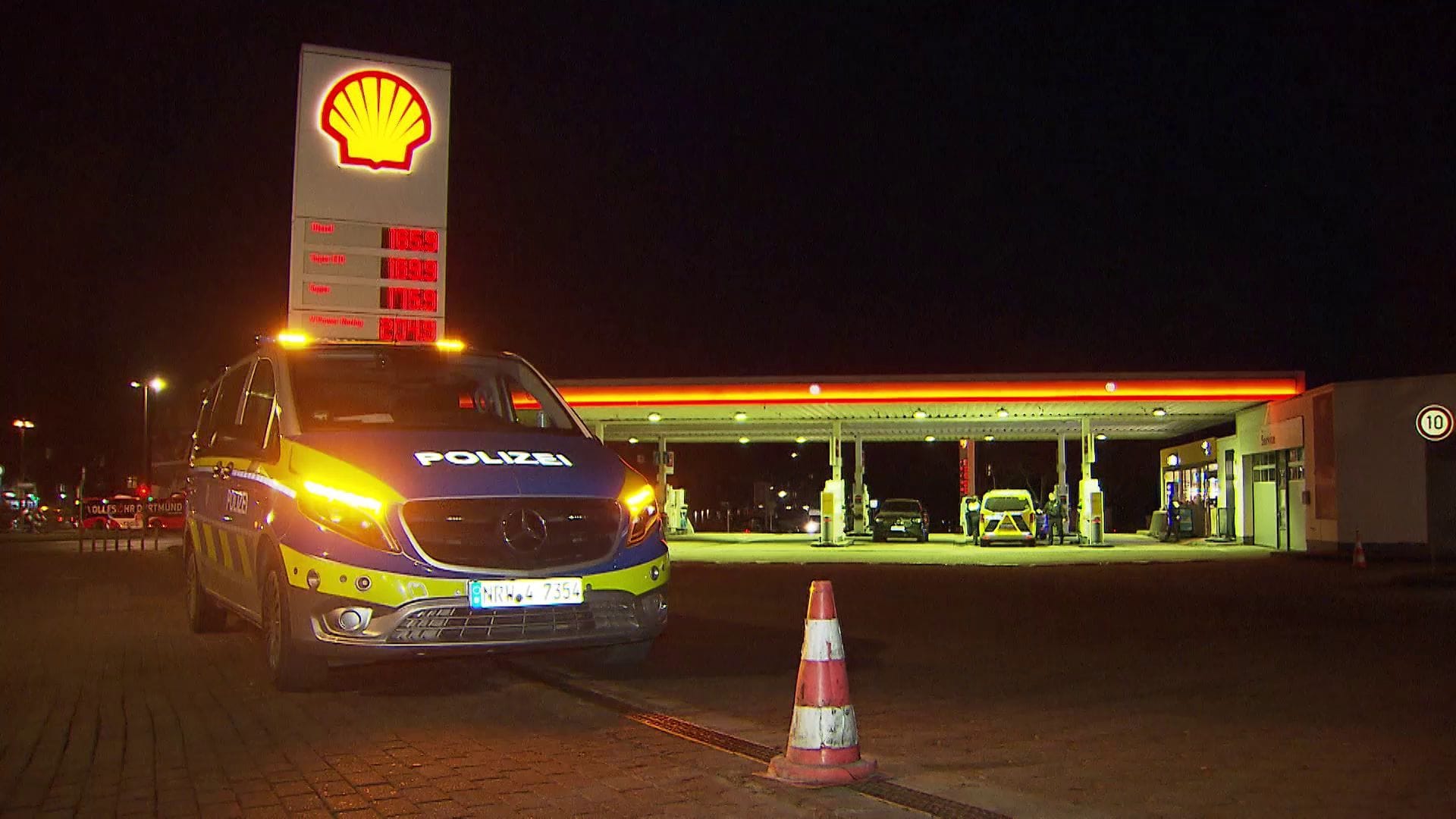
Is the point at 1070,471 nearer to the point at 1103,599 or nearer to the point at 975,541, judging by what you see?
the point at 975,541

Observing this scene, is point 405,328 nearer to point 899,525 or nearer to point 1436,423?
point 1436,423

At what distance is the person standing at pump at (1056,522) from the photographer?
38.1 meters

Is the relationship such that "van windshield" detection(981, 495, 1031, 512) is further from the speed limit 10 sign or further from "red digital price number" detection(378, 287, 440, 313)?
"red digital price number" detection(378, 287, 440, 313)

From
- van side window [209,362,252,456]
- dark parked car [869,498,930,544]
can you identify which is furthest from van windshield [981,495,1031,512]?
van side window [209,362,252,456]

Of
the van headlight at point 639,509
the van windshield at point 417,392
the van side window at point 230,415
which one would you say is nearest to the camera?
the van headlight at point 639,509

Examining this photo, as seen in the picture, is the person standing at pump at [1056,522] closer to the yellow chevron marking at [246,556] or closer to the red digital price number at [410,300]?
the red digital price number at [410,300]

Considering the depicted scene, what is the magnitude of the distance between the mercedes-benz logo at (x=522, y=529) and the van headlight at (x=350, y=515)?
2.19ft

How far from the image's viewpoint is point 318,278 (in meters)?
14.6

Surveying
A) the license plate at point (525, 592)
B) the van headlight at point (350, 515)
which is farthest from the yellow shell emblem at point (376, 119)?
the license plate at point (525, 592)

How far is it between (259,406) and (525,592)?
118 inches

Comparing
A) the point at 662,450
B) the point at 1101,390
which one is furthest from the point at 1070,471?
the point at 1101,390

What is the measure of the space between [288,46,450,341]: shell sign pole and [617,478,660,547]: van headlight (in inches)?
283

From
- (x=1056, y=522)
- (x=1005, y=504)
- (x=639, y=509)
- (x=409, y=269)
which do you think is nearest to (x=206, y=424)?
(x=409, y=269)

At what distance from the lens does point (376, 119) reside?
15.0 m
